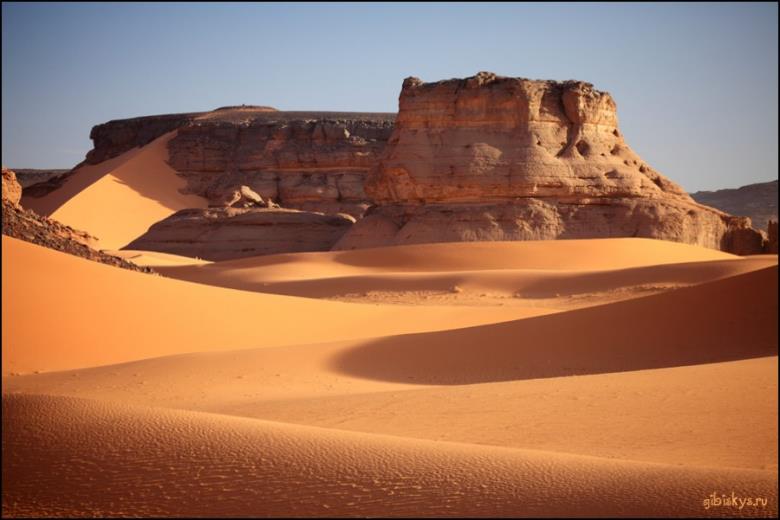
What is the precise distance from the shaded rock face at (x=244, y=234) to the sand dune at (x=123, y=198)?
17037 mm

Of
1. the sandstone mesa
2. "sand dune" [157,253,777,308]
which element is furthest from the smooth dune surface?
the sandstone mesa

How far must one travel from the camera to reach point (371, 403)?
765 cm

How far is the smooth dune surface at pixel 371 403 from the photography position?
13.1 feet

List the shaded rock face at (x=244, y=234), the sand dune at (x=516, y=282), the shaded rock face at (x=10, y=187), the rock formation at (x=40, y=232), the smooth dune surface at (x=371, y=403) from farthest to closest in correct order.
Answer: the shaded rock face at (x=244, y=234)
the sand dune at (x=516, y=282)
the shaded rock face at (x=10, y=187)
the rock formation at (x=40, y=232)
the smooth dune surface at (x=371, y=403)

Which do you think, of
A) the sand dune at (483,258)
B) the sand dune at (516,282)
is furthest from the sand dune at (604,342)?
the sand dune at (483,258)

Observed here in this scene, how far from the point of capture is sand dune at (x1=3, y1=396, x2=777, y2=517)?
12.4 ft

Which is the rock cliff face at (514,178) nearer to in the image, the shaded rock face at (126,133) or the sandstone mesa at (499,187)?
the sandstone mesa at (499,187)

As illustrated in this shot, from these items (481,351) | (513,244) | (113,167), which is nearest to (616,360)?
(481,351)

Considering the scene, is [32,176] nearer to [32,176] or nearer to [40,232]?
[32,176]

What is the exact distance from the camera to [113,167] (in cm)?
6400

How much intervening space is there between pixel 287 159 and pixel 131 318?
45.7 m

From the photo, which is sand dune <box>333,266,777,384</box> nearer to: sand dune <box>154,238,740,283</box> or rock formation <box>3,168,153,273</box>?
rock formation <box>3,168,153,273</box>

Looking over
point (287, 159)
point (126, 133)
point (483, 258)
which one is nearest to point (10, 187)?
point (483, 258)

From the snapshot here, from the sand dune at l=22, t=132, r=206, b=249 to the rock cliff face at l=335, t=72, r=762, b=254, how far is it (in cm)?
2713
